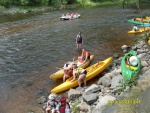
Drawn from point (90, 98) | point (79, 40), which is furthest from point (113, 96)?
point (79, 40)

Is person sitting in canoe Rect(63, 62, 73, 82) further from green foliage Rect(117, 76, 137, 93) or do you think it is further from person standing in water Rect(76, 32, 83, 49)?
person standing in water Rect(76, 32, 83, 49)

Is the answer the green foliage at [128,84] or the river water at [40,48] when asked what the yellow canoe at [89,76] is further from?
the green foliage at [128,84]

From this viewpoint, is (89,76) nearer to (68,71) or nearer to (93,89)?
(68,71)

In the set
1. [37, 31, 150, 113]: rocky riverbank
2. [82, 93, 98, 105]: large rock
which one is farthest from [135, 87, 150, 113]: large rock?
[82, 93, 98, 105]: large rock

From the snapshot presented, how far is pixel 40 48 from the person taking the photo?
1761cm

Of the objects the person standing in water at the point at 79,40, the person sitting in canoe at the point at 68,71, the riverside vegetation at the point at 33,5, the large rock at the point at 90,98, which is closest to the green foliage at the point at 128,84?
the large rock at the point at 90,98

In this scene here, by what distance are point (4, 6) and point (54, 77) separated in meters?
30.6

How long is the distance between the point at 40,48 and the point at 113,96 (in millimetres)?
9939

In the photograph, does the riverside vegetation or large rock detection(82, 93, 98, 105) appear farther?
the riverside vegetation

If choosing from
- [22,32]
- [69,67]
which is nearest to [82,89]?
[69,67]

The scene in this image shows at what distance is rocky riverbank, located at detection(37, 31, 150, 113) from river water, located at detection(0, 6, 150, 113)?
4.33 feet

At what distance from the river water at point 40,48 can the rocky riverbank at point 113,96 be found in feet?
4.33

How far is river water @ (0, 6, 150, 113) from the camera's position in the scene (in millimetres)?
11031

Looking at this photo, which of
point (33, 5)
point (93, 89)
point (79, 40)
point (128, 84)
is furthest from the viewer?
point (33, 5)
